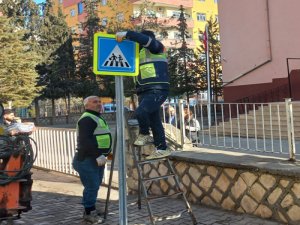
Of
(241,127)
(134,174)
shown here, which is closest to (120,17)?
(134,174)

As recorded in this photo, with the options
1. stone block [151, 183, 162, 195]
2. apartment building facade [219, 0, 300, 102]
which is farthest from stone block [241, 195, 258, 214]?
apartment building facade [219, 0, 300, 102]

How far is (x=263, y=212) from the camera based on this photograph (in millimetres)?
5723

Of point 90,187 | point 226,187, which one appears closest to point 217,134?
point 226,187

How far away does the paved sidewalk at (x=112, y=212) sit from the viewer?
19.5 ft

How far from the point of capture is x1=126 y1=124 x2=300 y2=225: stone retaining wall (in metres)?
5.38

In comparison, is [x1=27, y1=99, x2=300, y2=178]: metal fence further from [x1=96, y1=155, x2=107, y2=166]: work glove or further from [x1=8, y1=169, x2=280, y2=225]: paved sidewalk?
[x1=96, y1=155, x2=107, y2=166]: work glove

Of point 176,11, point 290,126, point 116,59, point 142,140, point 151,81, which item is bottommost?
point 142,140

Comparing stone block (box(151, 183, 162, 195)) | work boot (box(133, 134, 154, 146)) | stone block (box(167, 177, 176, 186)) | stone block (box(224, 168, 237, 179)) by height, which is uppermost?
work boot (box(133, 134, 154, 146))

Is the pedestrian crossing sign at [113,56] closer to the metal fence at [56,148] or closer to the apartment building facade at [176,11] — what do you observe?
the metal fence at [56,148]

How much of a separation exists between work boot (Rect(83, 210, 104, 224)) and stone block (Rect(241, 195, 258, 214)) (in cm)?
210

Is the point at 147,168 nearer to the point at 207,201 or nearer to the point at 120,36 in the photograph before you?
the point at 207,201

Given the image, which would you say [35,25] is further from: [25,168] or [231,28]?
[25,168]

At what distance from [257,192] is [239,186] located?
329mm

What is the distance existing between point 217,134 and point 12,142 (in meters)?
3.50
